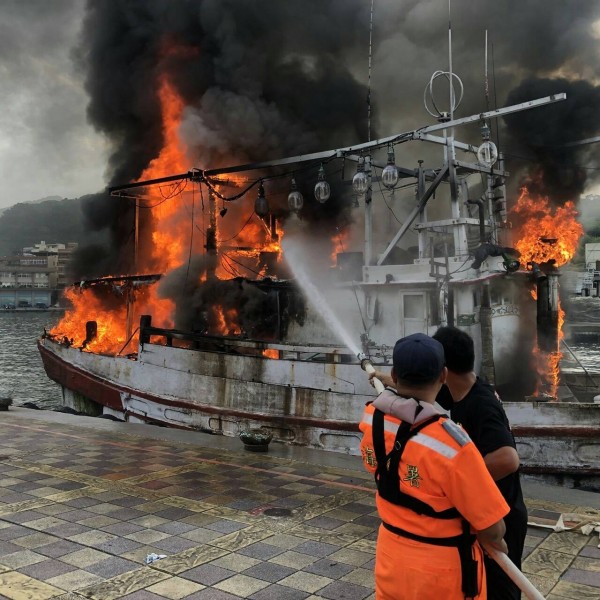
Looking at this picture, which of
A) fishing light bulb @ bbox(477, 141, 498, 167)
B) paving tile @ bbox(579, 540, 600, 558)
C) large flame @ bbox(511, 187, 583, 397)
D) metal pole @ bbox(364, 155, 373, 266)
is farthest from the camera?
metal pole @ bbox(364, 155, 373, 266)

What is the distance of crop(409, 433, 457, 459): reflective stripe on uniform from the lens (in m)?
2.42

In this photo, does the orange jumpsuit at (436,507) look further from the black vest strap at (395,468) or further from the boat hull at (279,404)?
the boat hull at (279,404)

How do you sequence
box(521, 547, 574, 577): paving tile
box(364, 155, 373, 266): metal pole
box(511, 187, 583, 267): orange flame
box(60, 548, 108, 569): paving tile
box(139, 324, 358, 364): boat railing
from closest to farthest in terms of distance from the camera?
box(521, 547, 574, 577): paving tile → box(60, 548, 108, 569): paving tile → box(139, 324, 358, 364): boat railing → box(511, 187, 583, 267): orange flame → box(364, 155, 373, 266): metal pole

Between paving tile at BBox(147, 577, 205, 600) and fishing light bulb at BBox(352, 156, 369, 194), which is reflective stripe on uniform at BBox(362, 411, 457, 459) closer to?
paving tile at BBox(147, 577, 205, 600)

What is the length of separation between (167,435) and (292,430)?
3.02 metres

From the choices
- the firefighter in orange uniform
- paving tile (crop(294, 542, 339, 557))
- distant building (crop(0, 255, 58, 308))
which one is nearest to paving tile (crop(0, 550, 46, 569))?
paving tile (crop(294, 542, 339, 557))

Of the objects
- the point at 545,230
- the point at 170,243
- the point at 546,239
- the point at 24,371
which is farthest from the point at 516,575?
the point at 24,371

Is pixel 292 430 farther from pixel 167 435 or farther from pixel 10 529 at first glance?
pixel 10 529

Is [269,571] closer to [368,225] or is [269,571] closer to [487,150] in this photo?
[487,150]

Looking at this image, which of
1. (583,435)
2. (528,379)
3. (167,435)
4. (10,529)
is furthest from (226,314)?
(10,529)

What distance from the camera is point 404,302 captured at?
13086 millimetres

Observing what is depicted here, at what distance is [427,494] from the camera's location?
8.20ft

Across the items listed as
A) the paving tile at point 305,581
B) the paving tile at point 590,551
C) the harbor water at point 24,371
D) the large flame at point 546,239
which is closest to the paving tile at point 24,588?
the paving tile at point 305,581

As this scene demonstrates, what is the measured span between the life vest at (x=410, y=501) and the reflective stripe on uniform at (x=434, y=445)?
32 millimetres
